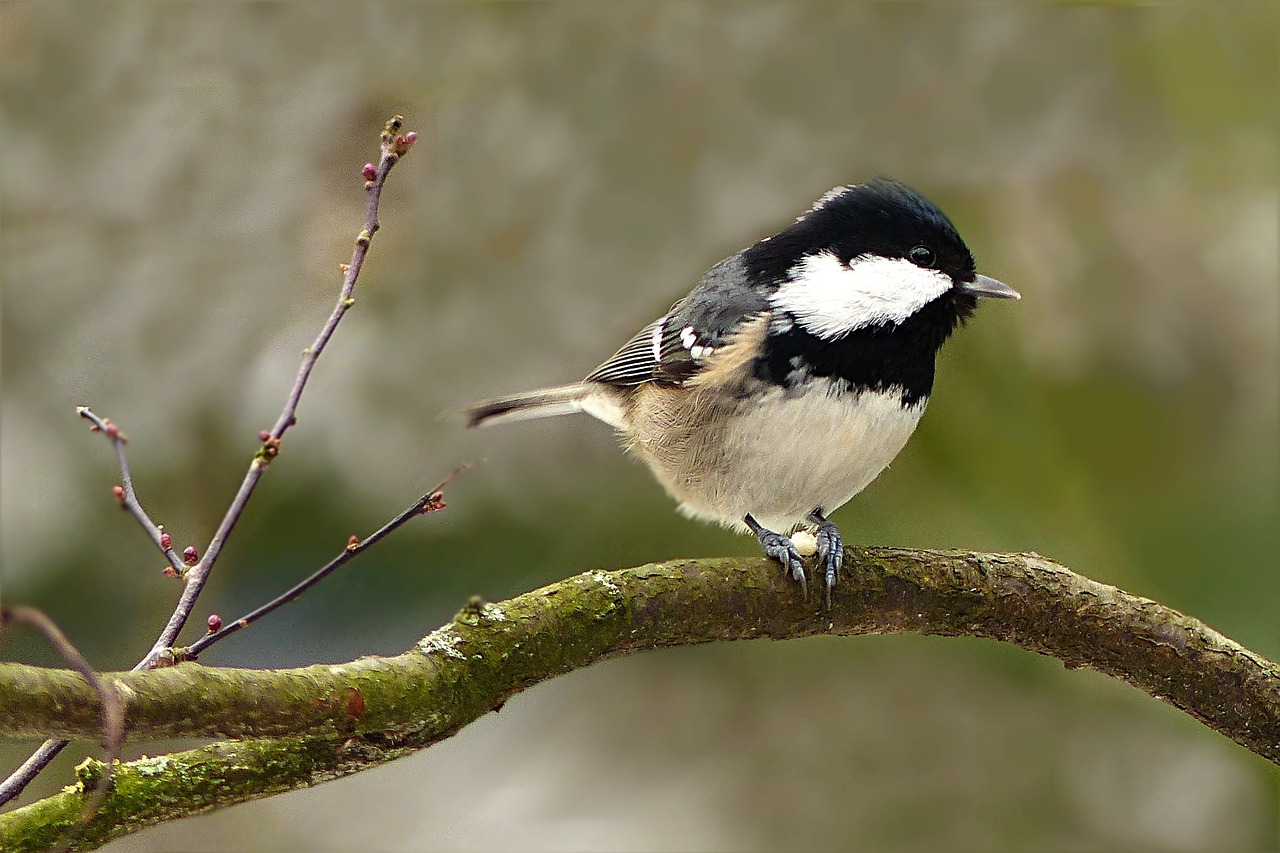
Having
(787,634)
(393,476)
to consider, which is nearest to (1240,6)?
(787,634)

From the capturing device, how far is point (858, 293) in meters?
1.54

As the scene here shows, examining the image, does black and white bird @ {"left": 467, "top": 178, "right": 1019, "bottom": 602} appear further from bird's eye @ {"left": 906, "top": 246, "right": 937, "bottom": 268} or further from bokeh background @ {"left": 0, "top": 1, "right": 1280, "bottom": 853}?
bokeh background @ {"left": 0, "top": 1, "right": 1280, "bottom": 853}

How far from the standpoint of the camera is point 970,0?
2.26 meters

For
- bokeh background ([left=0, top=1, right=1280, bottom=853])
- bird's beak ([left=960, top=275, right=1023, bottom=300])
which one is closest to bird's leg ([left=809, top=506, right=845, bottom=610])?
bird's beak ([left=960, top=275, right=1023, bottom=300])

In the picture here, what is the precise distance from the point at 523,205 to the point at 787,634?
3.47 ft

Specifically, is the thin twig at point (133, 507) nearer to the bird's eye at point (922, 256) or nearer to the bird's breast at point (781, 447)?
the bird's breast at point (781, 447)

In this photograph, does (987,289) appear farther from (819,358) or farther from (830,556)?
(830,556)

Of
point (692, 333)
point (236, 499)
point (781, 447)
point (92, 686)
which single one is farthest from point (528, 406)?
point (92, 686)

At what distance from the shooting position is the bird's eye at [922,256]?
5.10 ft

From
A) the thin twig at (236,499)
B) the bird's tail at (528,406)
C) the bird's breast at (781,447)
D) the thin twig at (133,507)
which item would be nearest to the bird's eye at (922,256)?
the bird's breast at (781,447)

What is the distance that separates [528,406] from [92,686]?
1050 mm

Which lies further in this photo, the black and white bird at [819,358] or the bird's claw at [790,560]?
the black and white bird at [819,358]

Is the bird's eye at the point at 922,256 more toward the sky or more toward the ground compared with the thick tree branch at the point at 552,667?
more toward the sky

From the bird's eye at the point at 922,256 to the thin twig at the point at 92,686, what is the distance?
1107 millimetres
